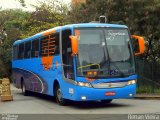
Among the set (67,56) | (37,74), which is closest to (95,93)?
(67,56)

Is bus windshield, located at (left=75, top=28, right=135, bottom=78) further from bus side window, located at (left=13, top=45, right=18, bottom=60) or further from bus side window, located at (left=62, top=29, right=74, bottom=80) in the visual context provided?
bus side window, located at (left=13, top=45, right=18, bottom=60)

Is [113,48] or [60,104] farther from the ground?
[113,48]

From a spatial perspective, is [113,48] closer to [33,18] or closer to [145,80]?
[145,80]

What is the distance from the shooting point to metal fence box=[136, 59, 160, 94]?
80.4ft

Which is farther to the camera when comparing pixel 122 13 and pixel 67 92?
pixel 122 13

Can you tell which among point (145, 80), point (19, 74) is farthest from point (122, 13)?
point (19, 74)

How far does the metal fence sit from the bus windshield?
320 inches

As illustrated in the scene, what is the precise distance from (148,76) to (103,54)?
30.8 ft

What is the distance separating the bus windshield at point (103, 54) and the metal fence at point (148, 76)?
8118 millimetres

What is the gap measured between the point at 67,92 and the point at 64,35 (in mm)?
2308

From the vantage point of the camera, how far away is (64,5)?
4984 centimetres

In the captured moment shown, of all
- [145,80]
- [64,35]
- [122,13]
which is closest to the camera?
[64,35]

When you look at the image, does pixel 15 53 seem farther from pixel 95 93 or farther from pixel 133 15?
pixel 95 93

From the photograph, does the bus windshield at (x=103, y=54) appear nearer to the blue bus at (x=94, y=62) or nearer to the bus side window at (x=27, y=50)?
the blue bus at (x=94, y=62)
